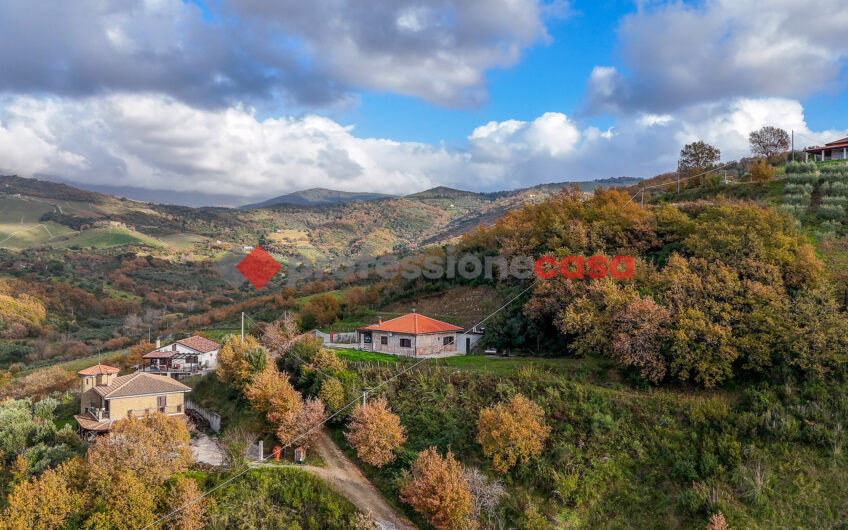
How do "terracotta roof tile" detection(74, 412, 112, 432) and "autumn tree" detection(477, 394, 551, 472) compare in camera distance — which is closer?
"autumn tree" detection(477, 394, 551, 472)

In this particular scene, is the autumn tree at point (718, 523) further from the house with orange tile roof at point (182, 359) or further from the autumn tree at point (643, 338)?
the house with orange tile roof at point (182, 359)

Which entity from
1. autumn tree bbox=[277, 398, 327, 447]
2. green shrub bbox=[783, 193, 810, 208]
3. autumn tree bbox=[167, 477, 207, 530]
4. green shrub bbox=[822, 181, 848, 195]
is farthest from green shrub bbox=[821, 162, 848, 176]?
autumn tree bbox=[167, 477, 207, 530]

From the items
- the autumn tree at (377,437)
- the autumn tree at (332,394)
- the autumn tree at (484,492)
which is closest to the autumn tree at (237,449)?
the autumn tree at (332,394)

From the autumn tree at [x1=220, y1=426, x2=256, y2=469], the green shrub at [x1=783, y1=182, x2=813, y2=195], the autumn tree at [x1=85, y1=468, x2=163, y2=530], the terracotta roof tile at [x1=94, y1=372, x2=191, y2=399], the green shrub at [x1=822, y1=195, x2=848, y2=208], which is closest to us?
the autumn tree at [x1=85, y1=468, x2=163, y2=530]

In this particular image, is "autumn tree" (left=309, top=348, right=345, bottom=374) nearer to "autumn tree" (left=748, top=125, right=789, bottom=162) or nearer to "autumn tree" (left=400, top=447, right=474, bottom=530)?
"autumn tree" (left=400, top=447, right=474, bottom=530)

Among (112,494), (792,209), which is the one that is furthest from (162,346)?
(792,209)
